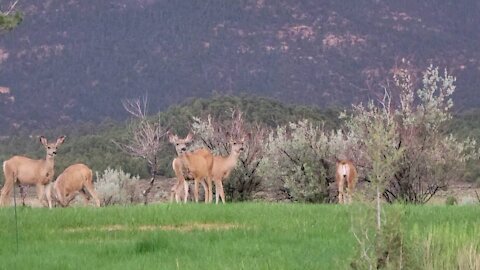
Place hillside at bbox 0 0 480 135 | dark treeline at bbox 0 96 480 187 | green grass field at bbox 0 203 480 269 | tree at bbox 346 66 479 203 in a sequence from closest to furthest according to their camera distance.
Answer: green grass field at bbox 0 203 480 269
tree at bbox 346 66 479 203
dark treeline at bbox 0 96 480 187
hillside at bbox 0 0 480 135

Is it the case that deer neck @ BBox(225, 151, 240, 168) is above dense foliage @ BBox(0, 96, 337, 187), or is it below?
below

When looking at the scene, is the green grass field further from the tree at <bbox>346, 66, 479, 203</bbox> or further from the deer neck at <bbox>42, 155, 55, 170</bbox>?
the tree at <bbox>346, 66, 479, 203</bbox>

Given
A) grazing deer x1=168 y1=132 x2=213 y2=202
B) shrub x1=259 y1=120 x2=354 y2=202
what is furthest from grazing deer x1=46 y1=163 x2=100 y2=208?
shrub x1=259 y1=120 x2=354 y2=202

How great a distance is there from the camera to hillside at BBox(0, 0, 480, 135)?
9306 cm

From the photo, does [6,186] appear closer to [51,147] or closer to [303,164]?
[51,147]

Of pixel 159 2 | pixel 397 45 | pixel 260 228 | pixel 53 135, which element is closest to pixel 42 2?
pixel 159 2

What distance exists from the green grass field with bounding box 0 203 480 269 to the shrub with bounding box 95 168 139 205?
65.9 ft

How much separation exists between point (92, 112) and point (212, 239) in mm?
84058

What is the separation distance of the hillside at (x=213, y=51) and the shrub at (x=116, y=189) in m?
45.2

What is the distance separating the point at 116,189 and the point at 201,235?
2666 cm

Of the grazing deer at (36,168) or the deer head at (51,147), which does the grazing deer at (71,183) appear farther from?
the deer head at (51,147)

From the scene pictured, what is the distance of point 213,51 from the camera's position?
103312 millimetres

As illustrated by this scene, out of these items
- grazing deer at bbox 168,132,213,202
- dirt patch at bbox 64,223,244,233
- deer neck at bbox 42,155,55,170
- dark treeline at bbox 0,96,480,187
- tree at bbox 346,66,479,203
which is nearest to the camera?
dirt patch at bbox 64,223,244,233

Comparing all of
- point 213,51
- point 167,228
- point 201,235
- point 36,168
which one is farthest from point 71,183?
point 213,51
